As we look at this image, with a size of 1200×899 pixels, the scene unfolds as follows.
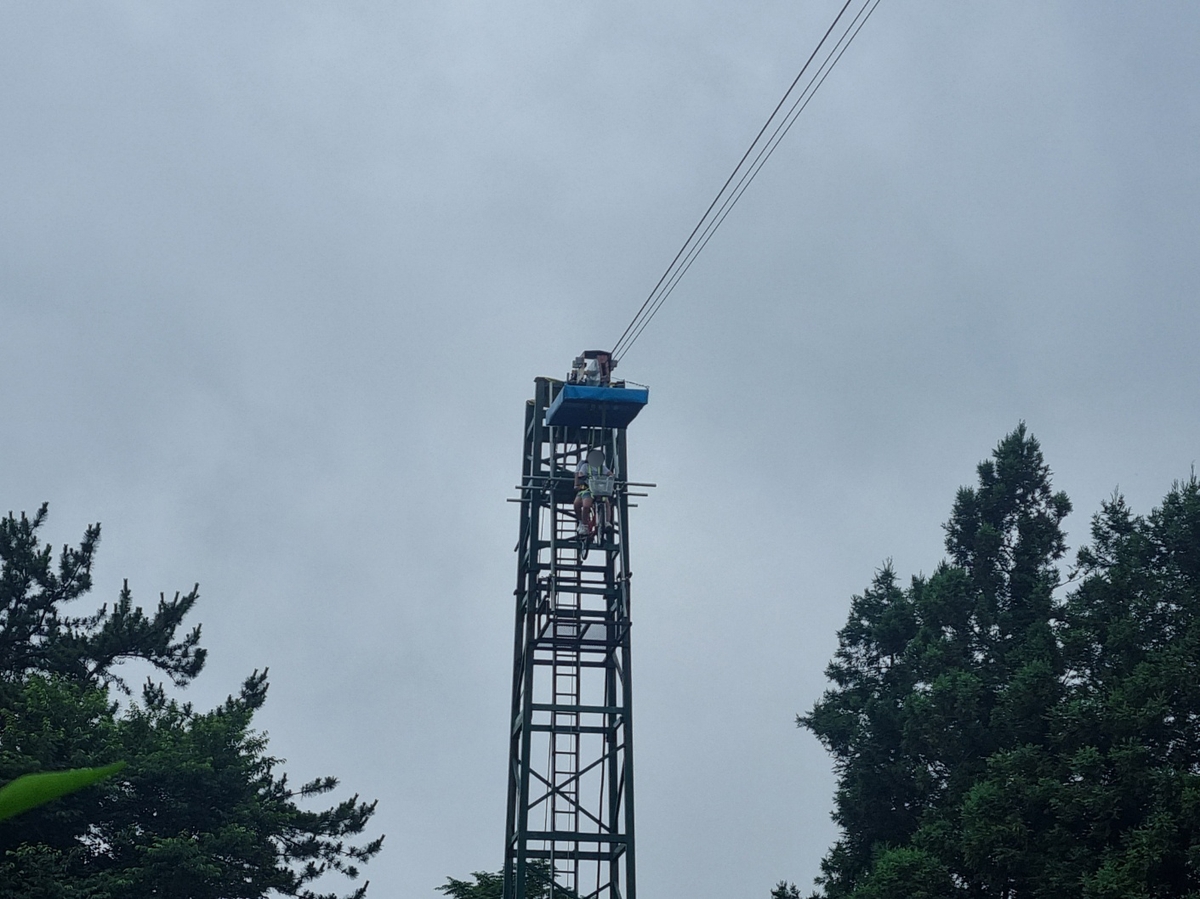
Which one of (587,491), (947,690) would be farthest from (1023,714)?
(587,491)

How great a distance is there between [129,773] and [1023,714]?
55.1 ft

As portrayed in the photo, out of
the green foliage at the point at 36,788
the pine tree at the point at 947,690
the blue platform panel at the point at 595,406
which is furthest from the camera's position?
the pine tree at the point at 947,690

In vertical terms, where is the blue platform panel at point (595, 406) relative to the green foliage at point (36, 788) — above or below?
above

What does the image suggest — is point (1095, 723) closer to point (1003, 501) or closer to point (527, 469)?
point (1003, 501)

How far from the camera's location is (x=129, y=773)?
1131 inches

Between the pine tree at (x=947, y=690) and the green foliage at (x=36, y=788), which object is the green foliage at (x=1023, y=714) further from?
the green foliage at (x=36, y=788)

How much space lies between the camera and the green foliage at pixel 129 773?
27.3 metres

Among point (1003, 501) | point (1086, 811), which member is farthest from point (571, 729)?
point (1003, 501)

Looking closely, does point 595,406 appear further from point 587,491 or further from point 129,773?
point 129,773

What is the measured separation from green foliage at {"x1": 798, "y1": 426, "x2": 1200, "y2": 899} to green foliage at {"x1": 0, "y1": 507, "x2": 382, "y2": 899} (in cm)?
1112

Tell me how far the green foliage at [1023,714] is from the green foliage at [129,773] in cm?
1112

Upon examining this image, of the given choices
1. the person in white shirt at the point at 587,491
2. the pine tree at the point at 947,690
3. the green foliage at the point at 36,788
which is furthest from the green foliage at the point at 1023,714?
the green foliage at the point at 36,788

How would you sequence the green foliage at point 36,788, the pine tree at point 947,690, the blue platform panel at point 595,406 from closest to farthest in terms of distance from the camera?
the green foliage at point 36,788, the blue platform panel at point 595,406, the pine tree at point 947,690

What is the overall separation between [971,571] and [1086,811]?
760 cm
